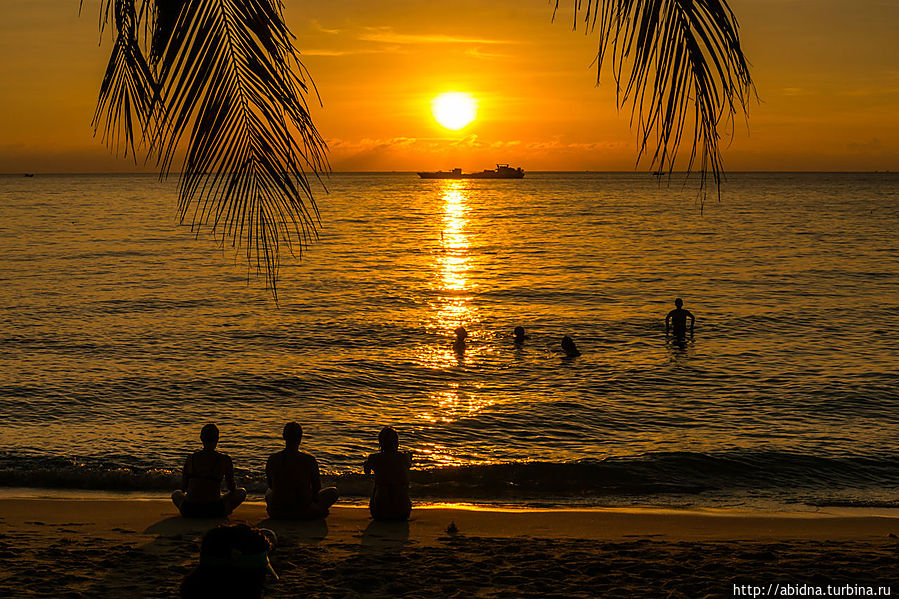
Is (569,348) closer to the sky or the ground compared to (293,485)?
closer to the ground

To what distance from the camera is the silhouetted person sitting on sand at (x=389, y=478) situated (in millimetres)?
9969

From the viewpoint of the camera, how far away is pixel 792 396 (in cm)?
2008

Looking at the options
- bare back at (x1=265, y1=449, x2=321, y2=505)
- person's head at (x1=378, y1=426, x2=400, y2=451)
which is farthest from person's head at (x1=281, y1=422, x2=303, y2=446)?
person's head at (x1=378, y1=426, x2=400, y2=451)

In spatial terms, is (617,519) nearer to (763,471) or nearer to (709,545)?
(709,545)

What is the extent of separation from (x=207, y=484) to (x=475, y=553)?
356 centimetres

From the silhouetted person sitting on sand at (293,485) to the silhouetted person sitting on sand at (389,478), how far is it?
0.71 m

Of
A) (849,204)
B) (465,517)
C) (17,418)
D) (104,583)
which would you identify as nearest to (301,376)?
(17,418)

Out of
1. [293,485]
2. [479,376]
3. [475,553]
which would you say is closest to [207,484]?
[293,485]

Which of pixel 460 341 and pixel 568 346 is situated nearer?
pixel 568 346

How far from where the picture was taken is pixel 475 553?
8844mm

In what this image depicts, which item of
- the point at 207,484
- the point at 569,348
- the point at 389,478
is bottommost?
the point at 569,348

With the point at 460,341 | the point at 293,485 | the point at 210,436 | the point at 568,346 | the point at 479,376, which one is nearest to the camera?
the point at 210,436

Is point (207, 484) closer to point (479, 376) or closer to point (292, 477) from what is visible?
point (292, 477)

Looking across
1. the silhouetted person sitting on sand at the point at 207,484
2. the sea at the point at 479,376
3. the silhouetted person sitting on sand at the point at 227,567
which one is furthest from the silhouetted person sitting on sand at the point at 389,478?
the silhouetted person sitting on sand at the point at 227,567
